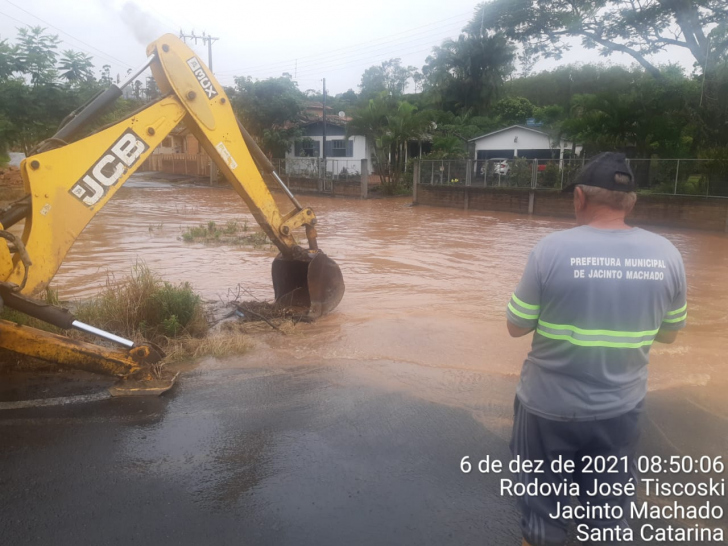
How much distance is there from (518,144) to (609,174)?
33.0 meters

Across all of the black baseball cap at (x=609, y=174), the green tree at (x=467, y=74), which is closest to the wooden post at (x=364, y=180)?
the green tree at (x=467, y=74)

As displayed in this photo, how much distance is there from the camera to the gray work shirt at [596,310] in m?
2.38

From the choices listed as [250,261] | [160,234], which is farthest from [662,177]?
[160,234]

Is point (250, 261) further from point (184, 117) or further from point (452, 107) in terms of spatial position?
point (452, 107)

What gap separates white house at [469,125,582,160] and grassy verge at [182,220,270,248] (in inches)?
815

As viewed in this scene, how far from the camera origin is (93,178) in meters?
5.29

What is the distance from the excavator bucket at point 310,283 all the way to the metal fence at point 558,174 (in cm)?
1121

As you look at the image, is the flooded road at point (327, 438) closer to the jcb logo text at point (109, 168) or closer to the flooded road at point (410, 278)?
the flooded road at point (410, 278)

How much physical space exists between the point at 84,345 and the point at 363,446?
7.96 feet

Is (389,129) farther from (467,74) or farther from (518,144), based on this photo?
(467,74)

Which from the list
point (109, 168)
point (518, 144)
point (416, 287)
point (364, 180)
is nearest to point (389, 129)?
point (364, 180)

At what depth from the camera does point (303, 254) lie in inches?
299

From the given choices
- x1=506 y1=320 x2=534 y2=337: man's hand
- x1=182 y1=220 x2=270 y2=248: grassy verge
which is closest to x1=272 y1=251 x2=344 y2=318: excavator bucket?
x1=506 y1=320 x2=534 y2=337: man's hand

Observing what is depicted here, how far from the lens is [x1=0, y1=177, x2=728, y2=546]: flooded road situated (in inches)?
131
